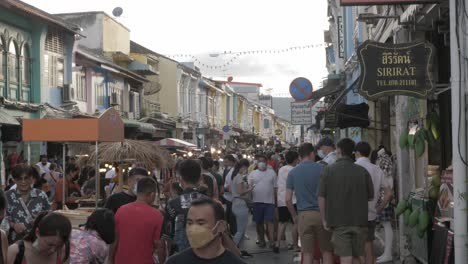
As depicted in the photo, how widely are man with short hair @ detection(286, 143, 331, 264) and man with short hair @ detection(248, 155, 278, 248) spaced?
10.9 feet

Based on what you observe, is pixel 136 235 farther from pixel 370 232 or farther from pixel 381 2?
pixel 381 2

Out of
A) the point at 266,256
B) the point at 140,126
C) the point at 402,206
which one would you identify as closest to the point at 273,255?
the point at 266,256

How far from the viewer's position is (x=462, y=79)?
693 cm

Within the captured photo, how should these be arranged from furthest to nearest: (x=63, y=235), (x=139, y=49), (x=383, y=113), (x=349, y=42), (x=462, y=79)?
(x=139, y=49) → (x=349, y=42) → (x=383, y=113) → (x=462, y=79) → (x=63, y=235)

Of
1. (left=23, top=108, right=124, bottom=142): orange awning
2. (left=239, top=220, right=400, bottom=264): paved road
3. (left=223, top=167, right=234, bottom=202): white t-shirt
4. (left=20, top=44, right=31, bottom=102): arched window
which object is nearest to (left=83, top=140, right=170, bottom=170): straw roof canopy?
(left=223, top=167, right=234, bottom=202): white t-shirt

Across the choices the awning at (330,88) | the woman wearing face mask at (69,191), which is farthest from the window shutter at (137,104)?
the woman wearing face mask at (69,191)

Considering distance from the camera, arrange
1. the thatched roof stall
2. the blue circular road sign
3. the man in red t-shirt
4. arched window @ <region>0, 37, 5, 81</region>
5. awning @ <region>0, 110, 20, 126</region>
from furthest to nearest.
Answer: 1. arched window @ <region>0, 37, 5, 81</region>
2. the blue circular road sign
3. awning @ <region>0, 110, 20, 126</region>
4. the thatched roof stall
5. the man in red t-shirt

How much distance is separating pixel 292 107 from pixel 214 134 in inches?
1582

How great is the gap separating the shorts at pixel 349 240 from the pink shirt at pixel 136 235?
2401mm

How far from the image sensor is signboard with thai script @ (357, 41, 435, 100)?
8.47 meters

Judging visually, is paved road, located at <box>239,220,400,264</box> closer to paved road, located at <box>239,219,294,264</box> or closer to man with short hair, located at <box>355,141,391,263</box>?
paved road, located at <box>239,219,294,264</box>

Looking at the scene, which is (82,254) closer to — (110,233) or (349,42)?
(110,233)

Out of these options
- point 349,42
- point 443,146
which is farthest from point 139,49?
point 443,146

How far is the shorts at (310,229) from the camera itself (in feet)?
29.4
